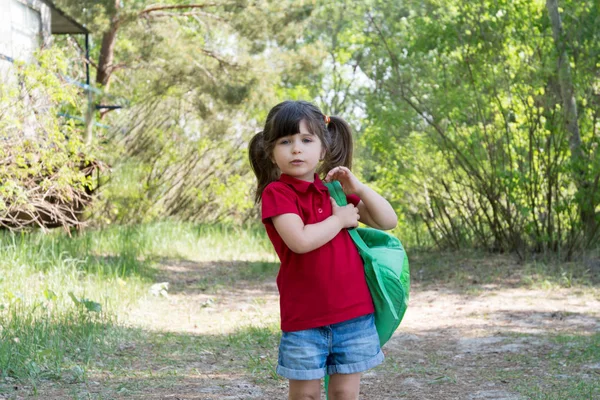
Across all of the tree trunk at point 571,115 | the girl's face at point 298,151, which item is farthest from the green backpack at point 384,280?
the tree trunk at point 571,115

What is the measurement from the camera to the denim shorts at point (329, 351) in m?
2.42

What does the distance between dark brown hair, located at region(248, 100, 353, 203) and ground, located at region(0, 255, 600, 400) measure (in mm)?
1393

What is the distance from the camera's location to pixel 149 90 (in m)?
12.6

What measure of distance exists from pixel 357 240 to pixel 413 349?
103 inches

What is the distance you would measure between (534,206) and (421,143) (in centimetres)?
166

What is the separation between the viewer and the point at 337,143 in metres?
2.71

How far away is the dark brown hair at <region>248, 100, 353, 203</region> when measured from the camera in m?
2.49

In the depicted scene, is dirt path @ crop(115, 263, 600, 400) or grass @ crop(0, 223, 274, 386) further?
grass @ crop(0, 223, 274, 386)

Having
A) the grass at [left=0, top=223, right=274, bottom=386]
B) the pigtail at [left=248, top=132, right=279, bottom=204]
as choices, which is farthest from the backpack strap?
the grass at [left=0, top=223, right=274, bottom=386]

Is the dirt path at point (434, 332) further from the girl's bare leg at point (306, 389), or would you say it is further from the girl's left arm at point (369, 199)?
the girl's left arm at point (369, 199)

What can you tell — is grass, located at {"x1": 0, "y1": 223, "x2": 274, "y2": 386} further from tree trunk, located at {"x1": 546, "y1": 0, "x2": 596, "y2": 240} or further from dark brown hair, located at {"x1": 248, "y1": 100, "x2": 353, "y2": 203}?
tree trunk, located at {"x1": 546, "y1": 0, "x2": 596, "y2": 240}

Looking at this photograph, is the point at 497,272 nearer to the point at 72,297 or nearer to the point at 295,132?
the point at 72,297

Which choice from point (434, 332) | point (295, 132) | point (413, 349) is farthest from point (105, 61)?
point (295, 132)

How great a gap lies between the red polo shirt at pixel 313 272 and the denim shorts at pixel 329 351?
4cm
